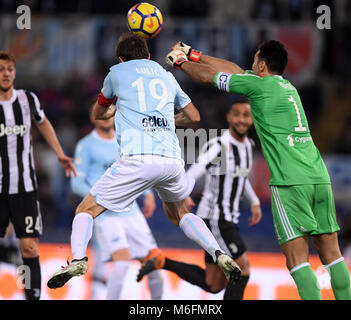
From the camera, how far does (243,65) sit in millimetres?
14547

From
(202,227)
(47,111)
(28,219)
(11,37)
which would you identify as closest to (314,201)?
(202,227)

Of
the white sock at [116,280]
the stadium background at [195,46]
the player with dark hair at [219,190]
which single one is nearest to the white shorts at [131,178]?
the player with dark hair at [219,190]

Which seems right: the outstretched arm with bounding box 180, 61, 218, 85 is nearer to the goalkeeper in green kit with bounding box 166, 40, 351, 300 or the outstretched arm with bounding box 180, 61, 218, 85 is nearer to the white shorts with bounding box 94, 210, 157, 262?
the goalkeeper in green kit with bounding box 166, 40, 351, 300

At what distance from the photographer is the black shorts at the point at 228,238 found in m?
6.80

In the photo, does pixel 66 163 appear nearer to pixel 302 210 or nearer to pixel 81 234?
pixel 81 234

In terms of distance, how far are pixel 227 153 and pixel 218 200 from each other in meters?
0.50

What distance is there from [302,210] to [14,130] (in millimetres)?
2878

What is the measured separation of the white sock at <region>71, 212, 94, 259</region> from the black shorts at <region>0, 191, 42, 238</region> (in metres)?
1.19

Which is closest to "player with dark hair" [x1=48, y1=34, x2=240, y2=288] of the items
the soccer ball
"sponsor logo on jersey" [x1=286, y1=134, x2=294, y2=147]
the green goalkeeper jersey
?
the soccer ball

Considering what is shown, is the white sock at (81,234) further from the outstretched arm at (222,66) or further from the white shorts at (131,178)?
the outstretched arm at (222,66)

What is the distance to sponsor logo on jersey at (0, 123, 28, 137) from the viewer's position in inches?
255

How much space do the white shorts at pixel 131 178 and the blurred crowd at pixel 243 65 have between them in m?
8.79

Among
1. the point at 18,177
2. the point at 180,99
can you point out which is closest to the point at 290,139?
the point at 180,99
